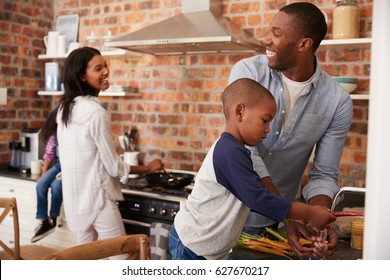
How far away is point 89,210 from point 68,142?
0.31m

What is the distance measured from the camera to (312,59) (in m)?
1.38

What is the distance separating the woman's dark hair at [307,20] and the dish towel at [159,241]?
1.07 metres

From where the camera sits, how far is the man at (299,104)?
1323 millimetres

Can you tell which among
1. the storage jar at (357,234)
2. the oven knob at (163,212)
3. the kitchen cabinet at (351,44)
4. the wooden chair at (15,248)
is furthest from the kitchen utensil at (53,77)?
the storage jar at (357,234)

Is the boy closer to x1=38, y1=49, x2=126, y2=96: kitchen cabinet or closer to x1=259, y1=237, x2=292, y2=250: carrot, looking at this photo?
x1=259, y1=237, x2=292, y2=250: carrot

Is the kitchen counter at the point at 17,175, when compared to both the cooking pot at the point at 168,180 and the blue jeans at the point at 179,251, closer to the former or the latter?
the cooking pot at the point at 168,180

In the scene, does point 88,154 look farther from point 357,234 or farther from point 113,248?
point 357,234

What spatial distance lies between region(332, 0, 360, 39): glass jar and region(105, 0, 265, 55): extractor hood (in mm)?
427

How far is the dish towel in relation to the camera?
1.94m

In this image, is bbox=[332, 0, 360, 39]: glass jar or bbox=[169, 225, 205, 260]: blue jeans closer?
bbox=[169, 225, 205, 260]: blue jeans

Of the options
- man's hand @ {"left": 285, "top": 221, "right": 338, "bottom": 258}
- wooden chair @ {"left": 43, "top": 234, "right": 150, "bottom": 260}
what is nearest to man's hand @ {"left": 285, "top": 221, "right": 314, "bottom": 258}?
man's hand @ {"left": 285, "top": 221, "right": 338, "bottom": 258}

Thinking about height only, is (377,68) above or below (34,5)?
below
